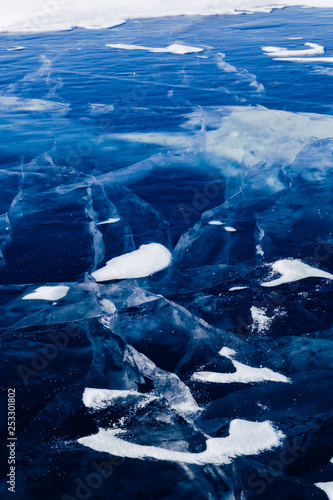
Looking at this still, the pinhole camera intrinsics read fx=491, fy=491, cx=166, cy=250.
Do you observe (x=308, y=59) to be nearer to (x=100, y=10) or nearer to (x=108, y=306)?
(x=100, y=10)

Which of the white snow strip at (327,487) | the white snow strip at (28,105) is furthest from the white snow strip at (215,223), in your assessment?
the white snow strip at (28,105)

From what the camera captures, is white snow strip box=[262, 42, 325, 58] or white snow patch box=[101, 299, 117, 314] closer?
white snow patch box=[101, 299, 117, 314]

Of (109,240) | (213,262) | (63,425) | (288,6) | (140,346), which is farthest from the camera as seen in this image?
(288,6)

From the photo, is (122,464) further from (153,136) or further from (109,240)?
(153,136)

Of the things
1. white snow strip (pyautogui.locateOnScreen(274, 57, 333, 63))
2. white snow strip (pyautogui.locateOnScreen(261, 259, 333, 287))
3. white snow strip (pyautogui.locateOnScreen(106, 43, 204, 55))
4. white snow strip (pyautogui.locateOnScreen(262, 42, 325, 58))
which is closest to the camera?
white snow strip (pyautogui.locateOnScreen(261, 259, 333, 287))

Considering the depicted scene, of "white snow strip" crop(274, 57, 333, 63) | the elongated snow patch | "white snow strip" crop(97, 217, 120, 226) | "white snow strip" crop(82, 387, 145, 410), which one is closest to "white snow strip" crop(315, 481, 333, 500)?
"white snow strip" crop(82, 387, 145, 410)

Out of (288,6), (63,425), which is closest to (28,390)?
(63,425)

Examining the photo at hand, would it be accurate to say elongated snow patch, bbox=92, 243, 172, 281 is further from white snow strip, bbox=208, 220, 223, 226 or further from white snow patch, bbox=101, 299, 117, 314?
white snow strip, bbox=208, 220, 223, 226
